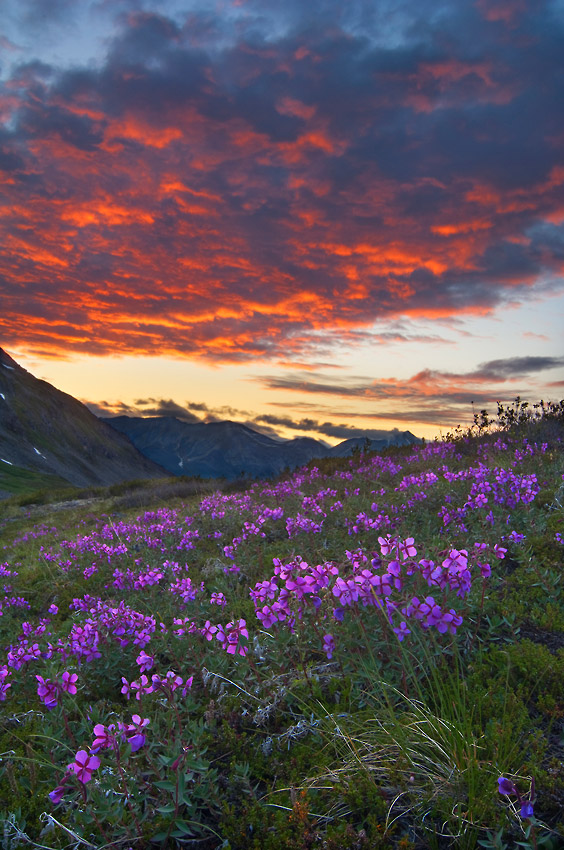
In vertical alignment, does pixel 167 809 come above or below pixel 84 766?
below

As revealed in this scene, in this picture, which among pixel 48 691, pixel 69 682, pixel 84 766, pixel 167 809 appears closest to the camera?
pixel 84 766

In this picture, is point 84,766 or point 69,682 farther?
point 69,682

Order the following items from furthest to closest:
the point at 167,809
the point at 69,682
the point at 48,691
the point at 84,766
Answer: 1. the point at 48,691
2. the point at 69,682
3. the point at 167,809
4. the point at 84,766

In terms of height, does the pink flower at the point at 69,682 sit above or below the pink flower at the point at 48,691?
above

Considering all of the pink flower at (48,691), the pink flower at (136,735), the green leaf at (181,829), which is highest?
the pink flower at (136,735)

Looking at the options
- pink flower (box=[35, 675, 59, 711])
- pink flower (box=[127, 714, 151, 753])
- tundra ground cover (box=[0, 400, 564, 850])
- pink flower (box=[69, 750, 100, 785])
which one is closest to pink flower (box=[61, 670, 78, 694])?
tundra ground cover (box=[0, 400, 564, 850])

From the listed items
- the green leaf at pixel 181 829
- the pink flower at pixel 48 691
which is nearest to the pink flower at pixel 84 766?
the green leaf at pixel 181 829

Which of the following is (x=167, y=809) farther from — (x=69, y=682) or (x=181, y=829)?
(x=69, y=682)

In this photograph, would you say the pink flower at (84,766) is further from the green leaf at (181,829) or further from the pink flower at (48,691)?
the pink flower at (48,691)

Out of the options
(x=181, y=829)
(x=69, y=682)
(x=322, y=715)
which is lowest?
(x=181, y=829)

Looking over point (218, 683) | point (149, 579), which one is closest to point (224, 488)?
point (149, 579)

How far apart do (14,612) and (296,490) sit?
6711 millimetres

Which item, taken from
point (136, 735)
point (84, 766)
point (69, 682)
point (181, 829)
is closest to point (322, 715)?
point (181, 829)

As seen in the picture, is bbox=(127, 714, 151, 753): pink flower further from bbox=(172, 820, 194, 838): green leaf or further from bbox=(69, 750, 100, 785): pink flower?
bbox=(172, 820, 194, 838): green leaf
